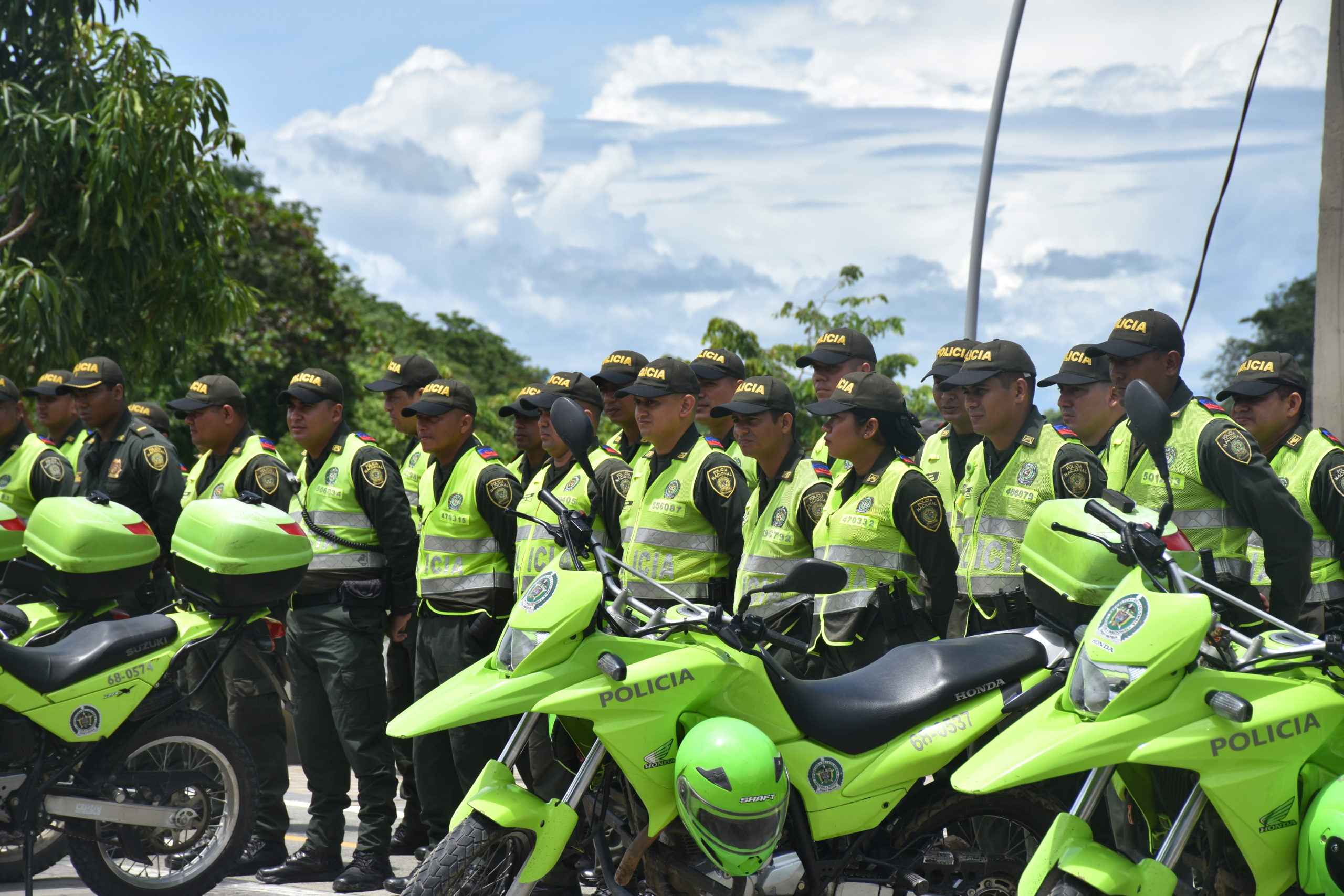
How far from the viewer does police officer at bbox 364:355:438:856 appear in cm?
679

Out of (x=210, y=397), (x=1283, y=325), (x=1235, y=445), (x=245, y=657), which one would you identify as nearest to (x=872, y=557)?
(x=1235, y=445)

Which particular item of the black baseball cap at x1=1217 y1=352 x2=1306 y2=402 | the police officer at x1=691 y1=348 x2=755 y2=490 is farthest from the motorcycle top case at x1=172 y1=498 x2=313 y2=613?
the black baseball cap at x1=1217 y1=352 x2=1306 y2=402

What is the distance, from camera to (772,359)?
49.5 ft

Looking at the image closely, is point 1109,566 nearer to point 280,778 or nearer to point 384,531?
point 384,531

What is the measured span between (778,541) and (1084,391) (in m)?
1.49

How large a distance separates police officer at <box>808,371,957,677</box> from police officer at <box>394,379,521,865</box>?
155 centimetres

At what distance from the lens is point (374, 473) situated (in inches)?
249

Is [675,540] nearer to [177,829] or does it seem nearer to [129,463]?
[177,829]

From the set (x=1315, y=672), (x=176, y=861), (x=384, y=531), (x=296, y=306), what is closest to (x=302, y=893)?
(x=176, y=861)

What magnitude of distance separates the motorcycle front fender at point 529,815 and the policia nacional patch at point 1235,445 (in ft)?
8.99

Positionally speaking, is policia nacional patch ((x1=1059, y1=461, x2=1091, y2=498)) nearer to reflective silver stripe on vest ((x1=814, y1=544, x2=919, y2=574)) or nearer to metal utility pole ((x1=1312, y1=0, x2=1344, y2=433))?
reflective silver stripe on vest ((x1=814, y1=544, x2=919, y2=574))

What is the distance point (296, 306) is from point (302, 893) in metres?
20.3

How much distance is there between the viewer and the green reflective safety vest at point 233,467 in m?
7.02

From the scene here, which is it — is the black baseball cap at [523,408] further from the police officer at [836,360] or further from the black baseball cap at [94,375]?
the black baseball cap at [94,375]
